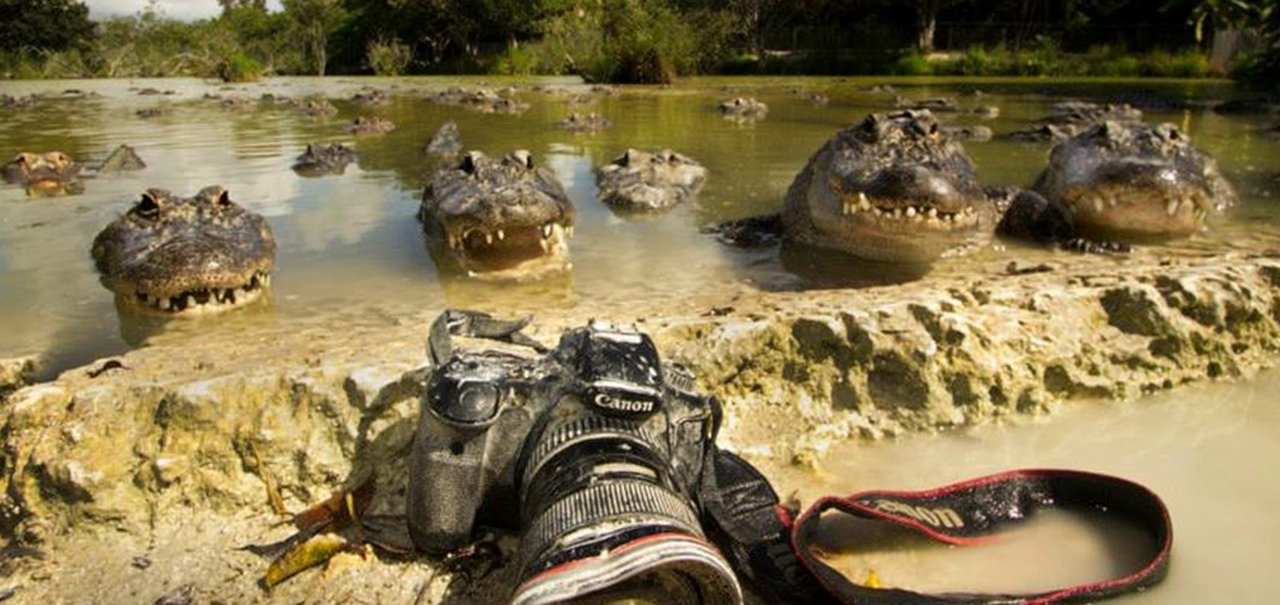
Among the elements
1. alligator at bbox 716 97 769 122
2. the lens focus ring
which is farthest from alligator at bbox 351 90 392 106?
the lens focus ring

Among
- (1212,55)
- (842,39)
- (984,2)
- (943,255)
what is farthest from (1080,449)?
(984,2)

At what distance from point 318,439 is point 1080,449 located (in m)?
2.04

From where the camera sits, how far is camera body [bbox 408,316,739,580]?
158 centimetres

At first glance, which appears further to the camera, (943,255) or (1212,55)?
(1212,55)

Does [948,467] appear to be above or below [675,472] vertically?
below

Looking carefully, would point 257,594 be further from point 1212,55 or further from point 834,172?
point 1212,55

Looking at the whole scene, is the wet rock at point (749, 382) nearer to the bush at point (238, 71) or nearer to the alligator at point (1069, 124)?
the alligator at point (1069, 124)

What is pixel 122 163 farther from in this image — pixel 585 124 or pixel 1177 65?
pixel 1177 65

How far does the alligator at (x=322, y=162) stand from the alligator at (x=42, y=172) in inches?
80.9

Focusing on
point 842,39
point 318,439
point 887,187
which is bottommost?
point 318,439

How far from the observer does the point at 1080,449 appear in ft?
7.73

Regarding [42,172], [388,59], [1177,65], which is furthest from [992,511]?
[388,59]

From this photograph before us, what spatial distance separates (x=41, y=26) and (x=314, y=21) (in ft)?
44.8

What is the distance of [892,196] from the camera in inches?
156
